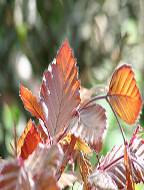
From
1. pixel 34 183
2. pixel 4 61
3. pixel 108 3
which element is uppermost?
pixel 108 3

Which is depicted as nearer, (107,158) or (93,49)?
(107,158)

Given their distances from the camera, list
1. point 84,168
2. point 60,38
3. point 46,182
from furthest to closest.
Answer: point 60,38 < point 84,168 < point 46,182

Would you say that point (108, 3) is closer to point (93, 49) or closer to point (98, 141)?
point (93, 49)

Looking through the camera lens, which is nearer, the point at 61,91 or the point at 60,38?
the point at 61,91

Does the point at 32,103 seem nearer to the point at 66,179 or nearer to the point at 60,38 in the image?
the point at 66,179

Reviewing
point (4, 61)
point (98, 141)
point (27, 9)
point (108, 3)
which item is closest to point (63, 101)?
point (98, 141)

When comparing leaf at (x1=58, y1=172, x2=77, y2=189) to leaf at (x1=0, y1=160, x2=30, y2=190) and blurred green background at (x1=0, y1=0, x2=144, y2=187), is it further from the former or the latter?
blurred green background at (x1=0, y1=0, x2=144, y2=187)

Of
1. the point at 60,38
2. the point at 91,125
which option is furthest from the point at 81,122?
the point at 60,38
